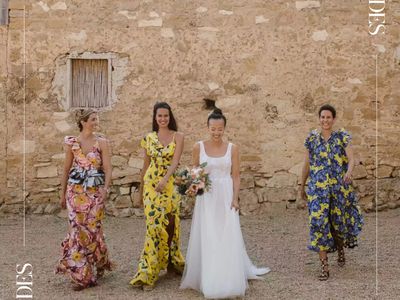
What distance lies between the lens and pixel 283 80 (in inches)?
340

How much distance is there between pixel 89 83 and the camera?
888 cm

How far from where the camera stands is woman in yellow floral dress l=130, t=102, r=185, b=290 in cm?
518

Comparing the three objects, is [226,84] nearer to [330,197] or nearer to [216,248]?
[330,197]

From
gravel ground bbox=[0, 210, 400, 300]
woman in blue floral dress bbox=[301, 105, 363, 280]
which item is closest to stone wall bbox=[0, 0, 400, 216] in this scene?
gravel ground bbox=[0, 210, 400, 300]

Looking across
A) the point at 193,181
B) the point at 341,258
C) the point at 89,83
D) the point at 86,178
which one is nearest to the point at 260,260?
the point at 341,258

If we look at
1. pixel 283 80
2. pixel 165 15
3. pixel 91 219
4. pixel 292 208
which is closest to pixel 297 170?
pixel 292 208

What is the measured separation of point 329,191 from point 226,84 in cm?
352

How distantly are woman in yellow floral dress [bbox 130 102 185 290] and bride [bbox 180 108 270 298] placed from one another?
0.27 metres

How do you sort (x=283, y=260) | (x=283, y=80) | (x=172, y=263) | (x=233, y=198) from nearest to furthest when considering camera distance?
1. (x=233, y=198)
2. (x=172, y=263)
3. (x=283, y=260)
4. (x=283, y=80)

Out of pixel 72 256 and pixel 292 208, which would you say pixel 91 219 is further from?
pixel 292 208

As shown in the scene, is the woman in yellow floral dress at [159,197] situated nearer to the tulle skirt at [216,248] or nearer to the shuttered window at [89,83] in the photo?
the tulle skirt at [216,248]

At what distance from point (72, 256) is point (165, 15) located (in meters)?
4.70

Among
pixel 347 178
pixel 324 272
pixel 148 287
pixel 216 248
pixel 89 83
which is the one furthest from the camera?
pixel 89 83

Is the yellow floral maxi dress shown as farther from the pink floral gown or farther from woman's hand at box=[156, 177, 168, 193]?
the pink floral gown
